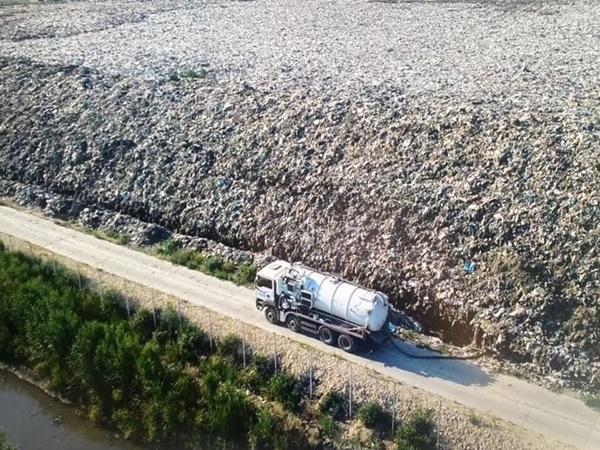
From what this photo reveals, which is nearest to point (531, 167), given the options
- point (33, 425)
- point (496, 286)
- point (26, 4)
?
point (496, 286)

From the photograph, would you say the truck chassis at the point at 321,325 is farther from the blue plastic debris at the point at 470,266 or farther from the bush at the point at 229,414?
the blue plastic debris at the point at 470,266

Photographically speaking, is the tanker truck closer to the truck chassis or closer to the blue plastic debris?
the truck chassis

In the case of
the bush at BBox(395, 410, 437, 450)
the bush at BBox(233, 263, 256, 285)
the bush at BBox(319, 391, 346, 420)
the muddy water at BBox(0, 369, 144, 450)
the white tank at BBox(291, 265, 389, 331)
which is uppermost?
the white tank at BBox(291, 265, 389, 331)

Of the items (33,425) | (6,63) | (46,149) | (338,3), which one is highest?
(338,3)

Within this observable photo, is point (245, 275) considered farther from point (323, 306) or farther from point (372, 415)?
point (372, 415)

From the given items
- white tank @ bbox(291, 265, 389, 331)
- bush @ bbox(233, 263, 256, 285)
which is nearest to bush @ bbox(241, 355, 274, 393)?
white tank @ bbox(291, 265, 389, 331)

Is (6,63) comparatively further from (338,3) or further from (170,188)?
(338,3)

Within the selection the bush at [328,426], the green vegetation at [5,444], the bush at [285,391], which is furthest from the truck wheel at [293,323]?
the green vegetation at [5,444]
